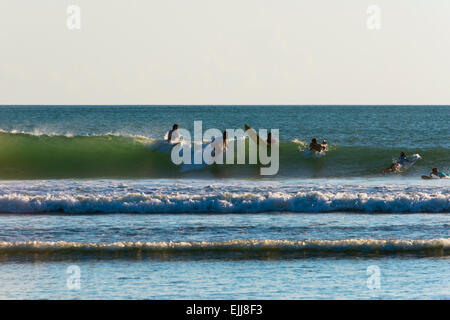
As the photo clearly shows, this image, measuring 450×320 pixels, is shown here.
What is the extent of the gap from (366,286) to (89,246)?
529cm

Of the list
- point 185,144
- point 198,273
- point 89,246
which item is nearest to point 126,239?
point 89,246

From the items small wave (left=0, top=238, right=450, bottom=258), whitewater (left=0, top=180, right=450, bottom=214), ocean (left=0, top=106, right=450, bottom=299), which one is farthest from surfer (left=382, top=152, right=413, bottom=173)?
small wave (left=0, top=238, right=450, bottom=258)

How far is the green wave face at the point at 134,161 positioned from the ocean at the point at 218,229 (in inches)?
4.2

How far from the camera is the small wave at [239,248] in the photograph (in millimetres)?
14562

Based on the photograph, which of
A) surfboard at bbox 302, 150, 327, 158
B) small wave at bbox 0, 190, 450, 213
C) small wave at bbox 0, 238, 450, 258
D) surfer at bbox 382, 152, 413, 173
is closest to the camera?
small wave at bbox 0, 238, 450, 258

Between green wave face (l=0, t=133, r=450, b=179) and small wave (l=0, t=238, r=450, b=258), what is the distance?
1428 cm

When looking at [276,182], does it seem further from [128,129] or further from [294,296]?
[128,129]

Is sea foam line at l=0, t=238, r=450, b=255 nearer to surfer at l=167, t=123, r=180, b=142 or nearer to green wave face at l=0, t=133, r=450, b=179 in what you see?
green wave face at l=0, t=133, r=450, b=179

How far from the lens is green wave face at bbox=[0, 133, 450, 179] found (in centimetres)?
2998

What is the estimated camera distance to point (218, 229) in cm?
1688

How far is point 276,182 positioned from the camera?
26.8 meters

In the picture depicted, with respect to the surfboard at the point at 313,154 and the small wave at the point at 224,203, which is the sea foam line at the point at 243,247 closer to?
the small wave at the point at 224,203

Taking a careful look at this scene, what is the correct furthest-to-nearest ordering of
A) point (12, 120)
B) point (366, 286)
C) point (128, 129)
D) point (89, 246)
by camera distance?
point (12, 120), point (128, 129), point (89, 246), point (366, 286)
